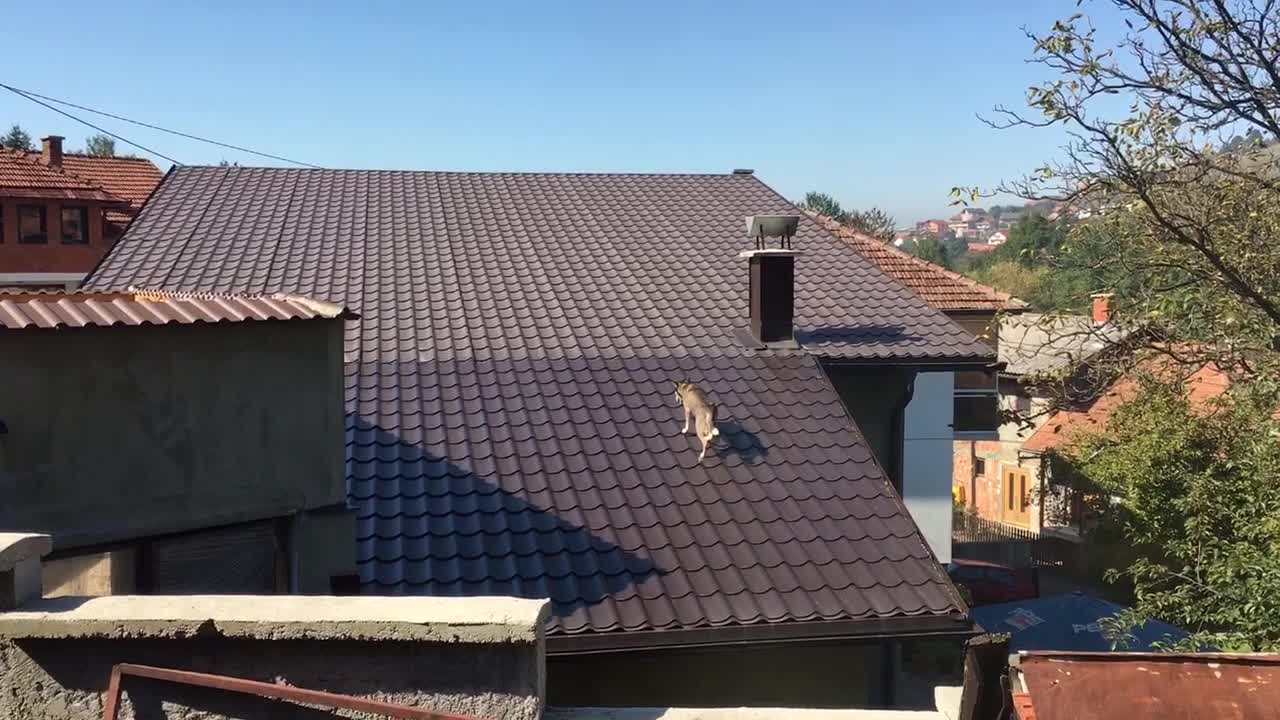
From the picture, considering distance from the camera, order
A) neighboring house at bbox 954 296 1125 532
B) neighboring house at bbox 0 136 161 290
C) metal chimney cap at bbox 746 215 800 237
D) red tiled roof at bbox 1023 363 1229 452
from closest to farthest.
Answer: metal chimney cap at bbox 746 215 800 237 → red tiled roof at bbox 1023 363 1229 452 → neighboring house at bbox 954 296 1125 532 → neighboring house at bbox 0 136 161 290

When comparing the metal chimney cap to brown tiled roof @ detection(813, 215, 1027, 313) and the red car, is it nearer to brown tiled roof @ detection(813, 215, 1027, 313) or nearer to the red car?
brown tiled roof @ detection(813, 215, 1027, 313)

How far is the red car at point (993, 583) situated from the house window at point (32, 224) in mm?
27344

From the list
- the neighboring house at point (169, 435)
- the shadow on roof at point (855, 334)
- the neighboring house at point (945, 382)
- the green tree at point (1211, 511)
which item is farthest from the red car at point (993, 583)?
the neighboring house at point (169, 435)

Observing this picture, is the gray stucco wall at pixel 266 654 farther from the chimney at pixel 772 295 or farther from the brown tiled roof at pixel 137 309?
the chimney at pixel 772 295

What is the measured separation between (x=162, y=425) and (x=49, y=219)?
99.8ft

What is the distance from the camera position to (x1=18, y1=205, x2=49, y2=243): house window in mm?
29562

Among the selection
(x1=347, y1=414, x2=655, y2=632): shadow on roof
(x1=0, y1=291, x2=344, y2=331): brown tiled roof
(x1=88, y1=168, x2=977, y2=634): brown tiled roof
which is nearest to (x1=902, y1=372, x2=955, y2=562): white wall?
(x1=88, y1=168, x2=977, y2=634): brown tiled roof

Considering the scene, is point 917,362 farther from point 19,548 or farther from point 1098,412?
point 1098,412

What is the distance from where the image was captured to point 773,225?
9.35m

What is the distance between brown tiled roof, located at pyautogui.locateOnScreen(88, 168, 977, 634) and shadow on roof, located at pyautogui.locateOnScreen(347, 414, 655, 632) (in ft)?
0.05

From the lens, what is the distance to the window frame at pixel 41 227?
2953 cm

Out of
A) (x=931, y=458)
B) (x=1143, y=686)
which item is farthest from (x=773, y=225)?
(x=1143, y=686)

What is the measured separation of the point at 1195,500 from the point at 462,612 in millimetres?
8869

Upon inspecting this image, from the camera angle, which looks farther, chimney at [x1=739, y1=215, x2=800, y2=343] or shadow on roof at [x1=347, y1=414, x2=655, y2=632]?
chimney at [x1=739, y1=215, x2=800, y2=343]
